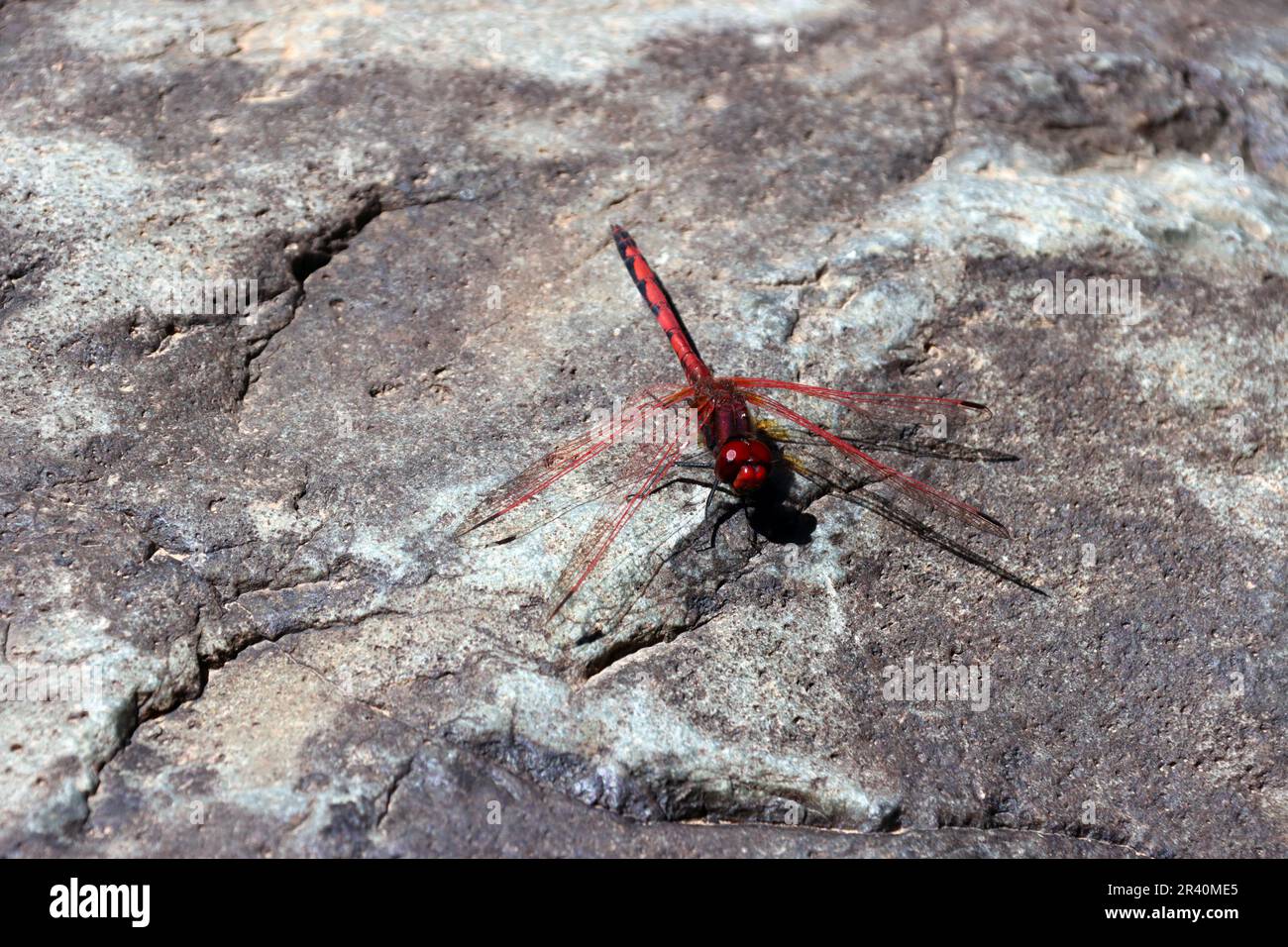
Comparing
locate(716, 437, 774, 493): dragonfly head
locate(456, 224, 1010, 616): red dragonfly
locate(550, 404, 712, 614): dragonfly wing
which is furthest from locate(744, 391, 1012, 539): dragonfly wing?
locate(716, 437, 774, 493): dragonfly head

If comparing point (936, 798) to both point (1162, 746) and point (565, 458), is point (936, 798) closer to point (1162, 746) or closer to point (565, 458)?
point (1162, 746)

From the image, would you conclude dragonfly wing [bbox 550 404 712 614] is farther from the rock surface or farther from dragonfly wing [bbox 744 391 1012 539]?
dragonfly wing [bbox 744 391 1012 539]

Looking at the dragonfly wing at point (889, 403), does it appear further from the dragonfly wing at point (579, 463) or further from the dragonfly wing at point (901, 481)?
the dragonfly wing at point (579, 463)

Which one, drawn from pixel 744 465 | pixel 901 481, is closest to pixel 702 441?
pixel 744 465

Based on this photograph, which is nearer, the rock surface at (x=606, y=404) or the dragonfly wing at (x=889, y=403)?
the rock surface at (x=606, y=404)

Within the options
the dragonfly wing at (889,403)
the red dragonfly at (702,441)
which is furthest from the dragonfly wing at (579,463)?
the dragonfly wing at (889,403)

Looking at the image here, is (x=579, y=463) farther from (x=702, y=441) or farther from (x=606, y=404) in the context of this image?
(x=702, y=441)
